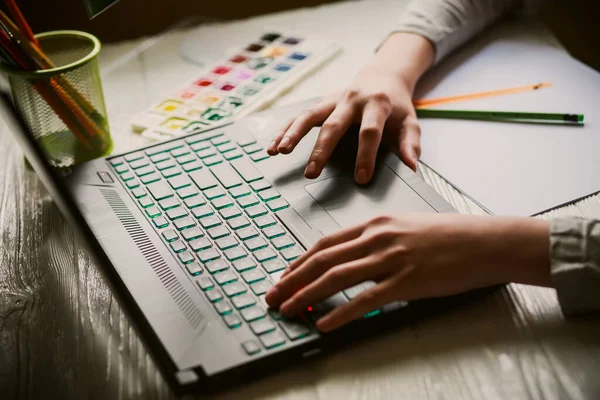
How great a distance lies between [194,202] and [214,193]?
0.02 meters

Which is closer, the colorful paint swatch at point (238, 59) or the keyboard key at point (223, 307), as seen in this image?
the keyboard key at point (223, 307)

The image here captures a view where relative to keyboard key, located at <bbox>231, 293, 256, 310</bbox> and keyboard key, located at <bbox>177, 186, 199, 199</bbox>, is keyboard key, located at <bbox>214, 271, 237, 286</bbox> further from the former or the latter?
keyboard key, located at <bbox>177, 186, 199, 199</bbox>

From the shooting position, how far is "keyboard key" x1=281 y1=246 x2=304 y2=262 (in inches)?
22.4

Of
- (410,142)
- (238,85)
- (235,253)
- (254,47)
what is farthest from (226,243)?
(254,47)

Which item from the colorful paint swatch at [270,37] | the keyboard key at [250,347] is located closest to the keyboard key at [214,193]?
the keyboard key at [250,347]

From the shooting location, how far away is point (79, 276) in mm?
613

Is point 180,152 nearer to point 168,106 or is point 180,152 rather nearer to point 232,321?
point 168,106

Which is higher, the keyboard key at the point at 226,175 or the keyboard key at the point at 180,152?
the keyboard key at the point at 180,152

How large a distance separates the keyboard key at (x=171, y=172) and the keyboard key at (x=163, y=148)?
41 millimetres

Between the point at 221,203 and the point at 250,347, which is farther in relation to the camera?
the point at 221,203

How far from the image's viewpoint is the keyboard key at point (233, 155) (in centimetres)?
71

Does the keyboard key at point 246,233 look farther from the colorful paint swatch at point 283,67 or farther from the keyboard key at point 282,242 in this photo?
the colorful paint swatch at point 283,67

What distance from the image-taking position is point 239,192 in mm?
654

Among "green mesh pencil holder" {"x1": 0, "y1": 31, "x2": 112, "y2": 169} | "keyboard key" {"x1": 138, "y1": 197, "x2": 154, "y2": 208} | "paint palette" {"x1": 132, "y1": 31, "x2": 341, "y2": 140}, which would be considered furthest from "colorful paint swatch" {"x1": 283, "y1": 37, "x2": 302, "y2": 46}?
"keyboard key" {"x1": 138, "y1": 197, "x2": 154, "y2": 208}
